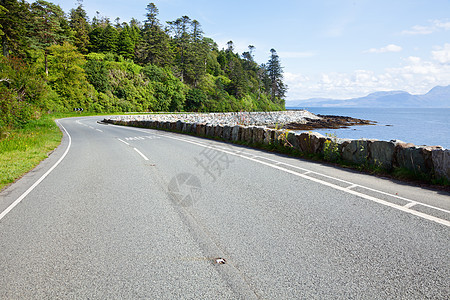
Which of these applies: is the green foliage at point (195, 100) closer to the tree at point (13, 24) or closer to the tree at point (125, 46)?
the tree at point (125, 46)

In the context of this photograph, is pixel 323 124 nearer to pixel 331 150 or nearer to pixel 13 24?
pixel 331 150

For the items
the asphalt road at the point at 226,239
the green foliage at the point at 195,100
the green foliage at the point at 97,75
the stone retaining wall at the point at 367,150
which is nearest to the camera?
the asphalt road at the point at 226,239

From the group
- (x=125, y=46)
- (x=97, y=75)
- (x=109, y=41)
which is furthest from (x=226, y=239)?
(x=125, y=46)

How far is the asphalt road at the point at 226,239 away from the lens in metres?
2.62

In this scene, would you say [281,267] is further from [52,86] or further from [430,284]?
[52,86]

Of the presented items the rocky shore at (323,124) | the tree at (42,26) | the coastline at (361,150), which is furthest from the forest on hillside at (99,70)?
the rocky shore at (323,124)

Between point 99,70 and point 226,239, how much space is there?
6647cm

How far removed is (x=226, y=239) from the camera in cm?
357

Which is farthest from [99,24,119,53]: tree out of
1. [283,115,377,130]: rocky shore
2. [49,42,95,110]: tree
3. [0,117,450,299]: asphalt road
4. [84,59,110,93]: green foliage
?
[0,117,450,299]: asphalt road

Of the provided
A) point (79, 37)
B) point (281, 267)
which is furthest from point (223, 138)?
point (79, 37)

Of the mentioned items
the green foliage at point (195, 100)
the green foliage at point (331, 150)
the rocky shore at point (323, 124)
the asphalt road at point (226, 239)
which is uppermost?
the green foliage at point (195, 100)

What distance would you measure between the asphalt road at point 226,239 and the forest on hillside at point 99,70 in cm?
2077

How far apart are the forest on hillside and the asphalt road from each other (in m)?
20.8

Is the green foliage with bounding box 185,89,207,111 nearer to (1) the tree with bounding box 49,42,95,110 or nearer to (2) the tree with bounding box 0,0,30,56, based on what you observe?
(1) the tree with bounding box 49,42,95,110
